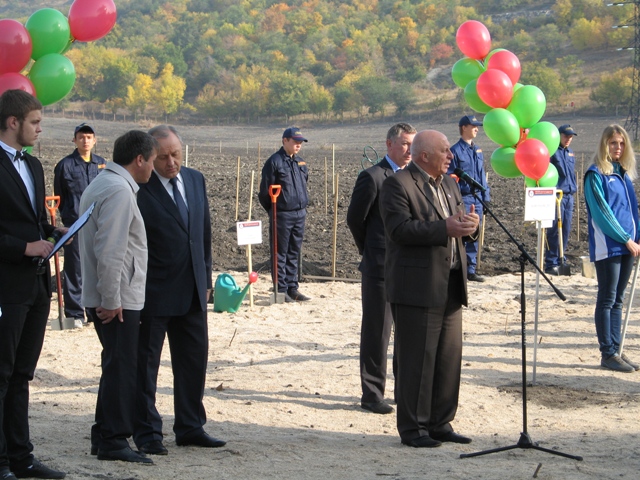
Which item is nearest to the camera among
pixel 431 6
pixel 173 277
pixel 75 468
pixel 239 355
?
pixel 75 468

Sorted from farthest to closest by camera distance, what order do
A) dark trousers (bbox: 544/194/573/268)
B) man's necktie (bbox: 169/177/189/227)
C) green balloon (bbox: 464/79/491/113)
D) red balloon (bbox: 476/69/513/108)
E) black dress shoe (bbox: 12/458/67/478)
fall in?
dark trousers (bbox: 544/194/573/268) → green balloon (bbox: 464/79/491/113) → red balloon (bbox: 476/69/513/108) → man's necktie (bbox: 169/177/189/227) → black dress shoe (bbox: 12/458/67/478)

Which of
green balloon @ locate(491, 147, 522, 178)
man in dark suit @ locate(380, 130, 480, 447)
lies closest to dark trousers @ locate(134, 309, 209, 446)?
man in dark suit @ locate(380, 130, 480, 447)

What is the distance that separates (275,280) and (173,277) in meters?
5.29

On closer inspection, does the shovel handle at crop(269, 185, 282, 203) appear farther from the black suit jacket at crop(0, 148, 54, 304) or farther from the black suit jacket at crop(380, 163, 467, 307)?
the black suit jacket at crop(0, 148, 54, 304)

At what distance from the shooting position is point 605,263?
24.2 feet

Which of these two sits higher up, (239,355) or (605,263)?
(605,263)

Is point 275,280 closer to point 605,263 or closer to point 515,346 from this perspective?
point 515,346

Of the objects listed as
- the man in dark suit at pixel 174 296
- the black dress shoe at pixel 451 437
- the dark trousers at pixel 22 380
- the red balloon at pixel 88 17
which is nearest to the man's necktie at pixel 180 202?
the man in dark suit at pixel 174 296

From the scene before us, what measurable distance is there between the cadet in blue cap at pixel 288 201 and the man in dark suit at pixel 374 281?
13.4 ft

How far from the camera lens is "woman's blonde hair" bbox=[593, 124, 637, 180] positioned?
7.33 meters

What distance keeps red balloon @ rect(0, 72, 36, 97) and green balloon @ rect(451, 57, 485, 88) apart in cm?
607

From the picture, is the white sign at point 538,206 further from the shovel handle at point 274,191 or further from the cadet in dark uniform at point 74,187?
the cadet in dark uniform at point 74,187

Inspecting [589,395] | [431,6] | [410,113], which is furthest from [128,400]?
[431,6]

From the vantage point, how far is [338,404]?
662 centimetres
